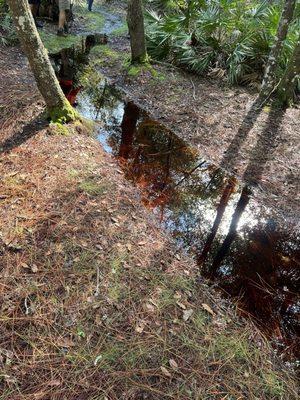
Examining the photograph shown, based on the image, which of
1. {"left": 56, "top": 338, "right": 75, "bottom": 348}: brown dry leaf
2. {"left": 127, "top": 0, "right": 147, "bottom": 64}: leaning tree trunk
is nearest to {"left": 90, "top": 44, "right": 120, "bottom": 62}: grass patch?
{"left": 127, "top": 0, "right": 147, "bottom": 64}: leaning tree trunk

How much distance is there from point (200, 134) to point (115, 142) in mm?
1799

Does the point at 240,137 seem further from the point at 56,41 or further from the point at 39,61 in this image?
the point at 56,41

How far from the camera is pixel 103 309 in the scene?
3.38 m

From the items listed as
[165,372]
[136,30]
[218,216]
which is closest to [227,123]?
[218,216]

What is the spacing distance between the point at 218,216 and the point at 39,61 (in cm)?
371

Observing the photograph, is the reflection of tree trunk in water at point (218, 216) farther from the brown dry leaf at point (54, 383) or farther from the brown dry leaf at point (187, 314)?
the brown dry leaf at point (54, 383)

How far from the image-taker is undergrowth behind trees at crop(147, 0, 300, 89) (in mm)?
8766

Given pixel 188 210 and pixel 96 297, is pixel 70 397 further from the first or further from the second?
pixel 188 210

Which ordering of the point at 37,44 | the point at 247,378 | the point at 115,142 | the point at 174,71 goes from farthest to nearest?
1. the point at 174,71
2. the point at 115,142
3. the point at 37,44
4. the point at 247,378

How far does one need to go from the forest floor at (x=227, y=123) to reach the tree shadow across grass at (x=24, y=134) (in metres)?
2.76

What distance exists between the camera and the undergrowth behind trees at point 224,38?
8766 millimetres

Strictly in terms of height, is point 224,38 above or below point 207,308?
above

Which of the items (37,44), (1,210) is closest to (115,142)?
(37,44)

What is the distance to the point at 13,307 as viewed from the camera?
10.6ft
